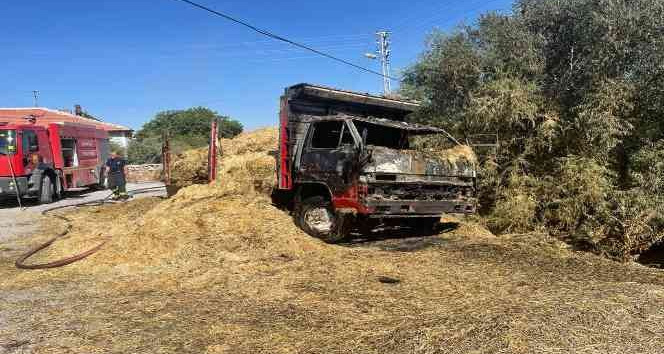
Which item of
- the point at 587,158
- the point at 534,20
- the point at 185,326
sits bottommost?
the point at 185,326

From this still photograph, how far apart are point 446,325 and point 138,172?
28604mm

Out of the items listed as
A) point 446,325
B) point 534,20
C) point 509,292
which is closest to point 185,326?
point 446,325

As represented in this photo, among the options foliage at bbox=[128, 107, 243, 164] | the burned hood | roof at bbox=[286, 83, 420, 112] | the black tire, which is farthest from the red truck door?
foliage at bbox=[128, 107, 243, 164]

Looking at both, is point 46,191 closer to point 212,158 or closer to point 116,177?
point 116,177

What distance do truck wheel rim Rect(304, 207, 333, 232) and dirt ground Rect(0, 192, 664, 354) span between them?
12.6 inches

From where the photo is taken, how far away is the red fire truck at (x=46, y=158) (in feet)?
48.1

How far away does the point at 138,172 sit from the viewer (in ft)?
97.6

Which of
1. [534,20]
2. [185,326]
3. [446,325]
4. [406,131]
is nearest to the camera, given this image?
[446,325]

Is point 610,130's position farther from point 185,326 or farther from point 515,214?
point 185,326

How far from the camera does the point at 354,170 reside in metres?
7.00

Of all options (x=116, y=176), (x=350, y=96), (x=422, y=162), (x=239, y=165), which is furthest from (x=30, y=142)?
(x=422, y=162)

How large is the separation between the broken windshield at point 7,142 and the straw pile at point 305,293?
26.5 feet

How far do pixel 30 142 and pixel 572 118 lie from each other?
1506 centimetres

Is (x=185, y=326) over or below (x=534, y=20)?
below
